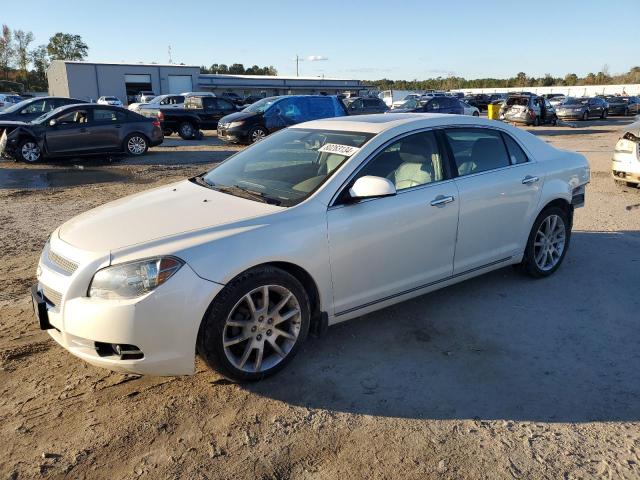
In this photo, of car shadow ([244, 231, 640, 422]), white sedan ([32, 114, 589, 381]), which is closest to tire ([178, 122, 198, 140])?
white sedan ([32, 114, 589, 381])

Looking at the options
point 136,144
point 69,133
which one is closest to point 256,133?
point 136,144

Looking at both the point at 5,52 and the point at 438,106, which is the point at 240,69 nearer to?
the point at 5,52

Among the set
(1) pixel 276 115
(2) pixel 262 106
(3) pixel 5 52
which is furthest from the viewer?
(3) pixel 5 52

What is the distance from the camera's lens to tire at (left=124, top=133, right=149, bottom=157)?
14632 millimetres

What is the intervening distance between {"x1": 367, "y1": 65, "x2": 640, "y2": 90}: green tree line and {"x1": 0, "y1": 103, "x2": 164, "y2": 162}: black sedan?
304 feet

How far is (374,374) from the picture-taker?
3.46 metres

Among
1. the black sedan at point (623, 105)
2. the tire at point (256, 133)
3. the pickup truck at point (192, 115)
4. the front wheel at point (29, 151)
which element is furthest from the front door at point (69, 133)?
the black sedan at point (623, 105)

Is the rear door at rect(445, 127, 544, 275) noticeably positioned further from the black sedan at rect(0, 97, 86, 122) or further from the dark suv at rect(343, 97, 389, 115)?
the dark suv at rect(343, 97, 389, 115)

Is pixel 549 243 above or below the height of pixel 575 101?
below

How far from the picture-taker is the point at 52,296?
10.3ft

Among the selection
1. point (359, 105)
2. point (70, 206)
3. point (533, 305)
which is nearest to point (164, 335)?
point (533, 305)

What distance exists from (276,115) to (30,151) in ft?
24.5

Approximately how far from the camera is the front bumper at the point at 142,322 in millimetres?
2854

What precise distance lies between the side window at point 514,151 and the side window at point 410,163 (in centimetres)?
97
